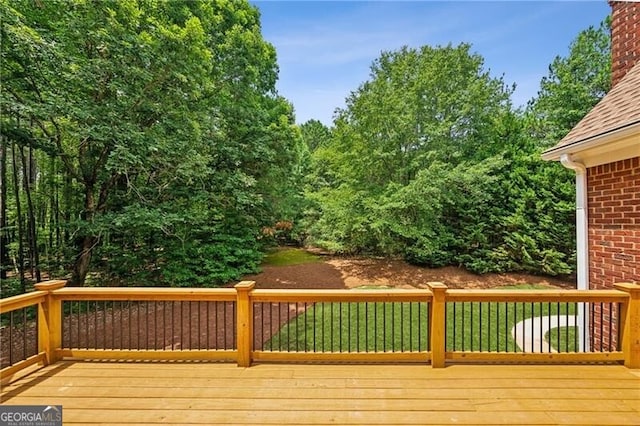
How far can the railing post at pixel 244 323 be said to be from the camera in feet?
10.2

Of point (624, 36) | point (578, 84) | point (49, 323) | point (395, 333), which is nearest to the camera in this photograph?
point (49, 323)

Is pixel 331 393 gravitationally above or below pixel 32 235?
below

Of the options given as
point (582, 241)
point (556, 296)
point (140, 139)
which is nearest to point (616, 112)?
point (582, 241)

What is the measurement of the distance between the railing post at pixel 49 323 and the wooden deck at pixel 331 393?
196mm

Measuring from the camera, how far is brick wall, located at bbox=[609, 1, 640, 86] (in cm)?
397

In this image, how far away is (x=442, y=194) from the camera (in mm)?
9297

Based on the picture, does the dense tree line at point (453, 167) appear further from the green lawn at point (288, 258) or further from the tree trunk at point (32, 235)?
the tree trunk at point (32, 235)

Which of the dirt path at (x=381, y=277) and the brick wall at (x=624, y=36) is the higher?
the brick wall at (x=624, y=36)

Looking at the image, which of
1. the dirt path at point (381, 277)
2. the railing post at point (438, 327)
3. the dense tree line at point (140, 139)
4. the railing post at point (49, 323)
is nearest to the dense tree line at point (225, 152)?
the dense tree line at point (140, 139)

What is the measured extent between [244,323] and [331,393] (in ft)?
3.58

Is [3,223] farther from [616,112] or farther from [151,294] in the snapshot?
[616,112]

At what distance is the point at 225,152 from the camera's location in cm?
841

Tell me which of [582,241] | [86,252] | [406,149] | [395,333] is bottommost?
[395,333]

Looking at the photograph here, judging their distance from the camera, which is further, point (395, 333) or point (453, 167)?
point (453, 167)
